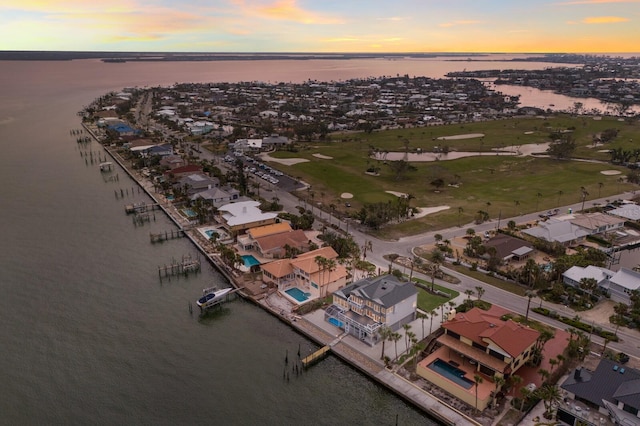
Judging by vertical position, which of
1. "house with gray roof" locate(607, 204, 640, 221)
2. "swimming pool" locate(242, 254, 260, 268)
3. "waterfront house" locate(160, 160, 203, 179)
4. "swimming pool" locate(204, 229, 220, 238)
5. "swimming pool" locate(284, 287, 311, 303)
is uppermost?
"waterfront house" locate(160, 160, 203, 179)

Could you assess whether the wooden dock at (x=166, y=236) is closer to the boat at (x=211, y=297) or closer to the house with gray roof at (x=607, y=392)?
the boat at (x=211, y=297)

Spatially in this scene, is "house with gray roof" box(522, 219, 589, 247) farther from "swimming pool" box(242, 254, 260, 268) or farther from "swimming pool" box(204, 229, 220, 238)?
"swimming pool" box(204, 229, 220, 238)

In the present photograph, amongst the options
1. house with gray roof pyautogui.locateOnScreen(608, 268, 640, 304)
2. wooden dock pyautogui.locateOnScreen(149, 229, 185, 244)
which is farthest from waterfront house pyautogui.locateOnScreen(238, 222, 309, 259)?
house with gray roof pyautogui.locateOnScreen(608, 268, 640, 304)

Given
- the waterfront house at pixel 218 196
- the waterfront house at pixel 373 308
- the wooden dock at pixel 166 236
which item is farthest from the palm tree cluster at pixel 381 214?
the wooden dock at pixel 166 236

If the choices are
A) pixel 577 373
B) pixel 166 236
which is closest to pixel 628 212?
pixel 577 373

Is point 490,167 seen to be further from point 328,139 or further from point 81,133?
point 81,133

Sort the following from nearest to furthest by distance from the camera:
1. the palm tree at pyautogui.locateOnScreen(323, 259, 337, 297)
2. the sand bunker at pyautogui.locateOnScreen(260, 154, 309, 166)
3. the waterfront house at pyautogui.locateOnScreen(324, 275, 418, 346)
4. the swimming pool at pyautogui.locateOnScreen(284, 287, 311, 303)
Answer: the waterfront house at pyautogui.locateOnScreen(324, 275, 418, 346)
the swimming pool at pyautogui.locateOnScreen(284, 287, 311, 303)
the palm tree at pyautogui.locateOnScreen(323, 259, 337, 297)
the sand bunker at pyautogui.locateOnScreen(260, 154, 309, 166)

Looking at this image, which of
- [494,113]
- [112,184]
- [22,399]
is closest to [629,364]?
[22,399]

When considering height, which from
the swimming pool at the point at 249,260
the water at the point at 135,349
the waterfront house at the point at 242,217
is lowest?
the water at the point at 135,349
